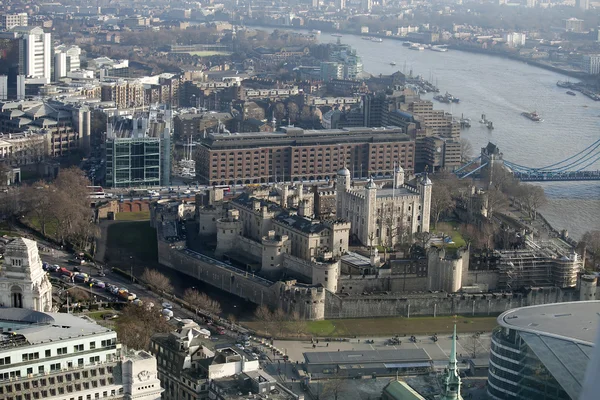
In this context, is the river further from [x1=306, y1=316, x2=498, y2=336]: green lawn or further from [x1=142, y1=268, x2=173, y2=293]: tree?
[x1=142, y1=268, x2=173, y2=293]: tree

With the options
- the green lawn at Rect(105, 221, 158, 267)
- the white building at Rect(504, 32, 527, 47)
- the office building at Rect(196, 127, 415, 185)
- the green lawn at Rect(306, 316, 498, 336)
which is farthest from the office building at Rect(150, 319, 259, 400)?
the white building at Rect(504, 32, 527, 47)

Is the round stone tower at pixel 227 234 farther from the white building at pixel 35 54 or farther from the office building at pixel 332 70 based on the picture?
the office building at pixel 332 70

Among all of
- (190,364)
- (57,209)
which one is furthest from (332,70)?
(190,364)

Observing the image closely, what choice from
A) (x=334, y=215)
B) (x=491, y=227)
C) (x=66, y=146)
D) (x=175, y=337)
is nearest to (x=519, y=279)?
(x=491, y=227)

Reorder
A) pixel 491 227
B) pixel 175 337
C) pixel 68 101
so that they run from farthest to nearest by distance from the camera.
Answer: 1. pixel 68 101
2. pixel 491 227
3. pixel 175 337

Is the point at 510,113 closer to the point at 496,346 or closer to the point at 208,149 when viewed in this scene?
the point at 208,149
